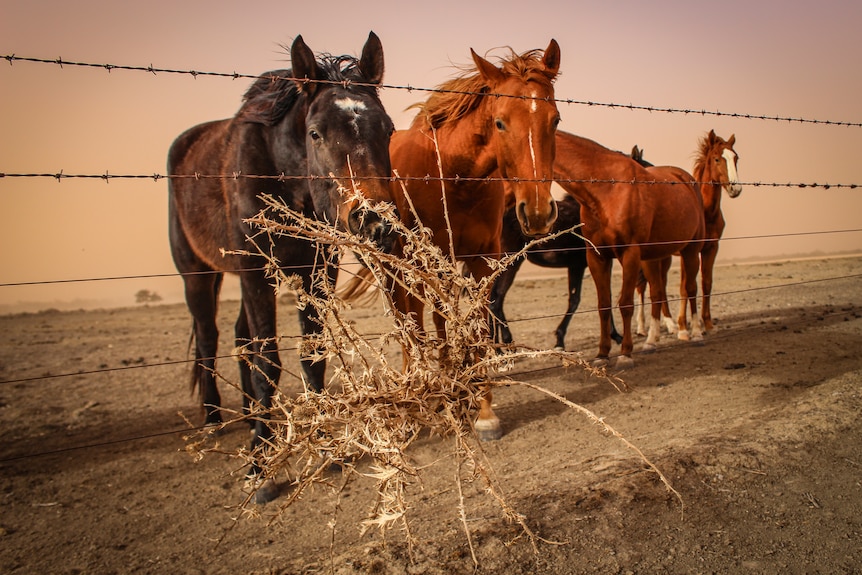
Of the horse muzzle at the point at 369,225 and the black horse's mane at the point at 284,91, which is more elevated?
the black horse's mane at the point at 284,91

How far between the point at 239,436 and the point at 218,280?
1356 mm

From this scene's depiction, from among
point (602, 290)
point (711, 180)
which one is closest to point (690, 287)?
point (711, 180)

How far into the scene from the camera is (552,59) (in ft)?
11.8

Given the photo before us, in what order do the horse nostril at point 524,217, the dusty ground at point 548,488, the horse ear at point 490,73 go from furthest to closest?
the horse ear at point 490,73
the horse nostril at point 524,217
the dusty ground at point 548,488

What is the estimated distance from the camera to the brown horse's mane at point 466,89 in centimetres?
348

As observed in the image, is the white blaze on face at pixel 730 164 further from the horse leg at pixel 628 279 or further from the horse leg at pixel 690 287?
the horse leg at pixel 628 279

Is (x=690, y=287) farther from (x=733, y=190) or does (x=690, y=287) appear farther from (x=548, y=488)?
(x=548, y=488)

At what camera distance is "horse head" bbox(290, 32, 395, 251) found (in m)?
2.62

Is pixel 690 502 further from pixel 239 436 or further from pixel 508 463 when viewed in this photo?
pixel 239 436

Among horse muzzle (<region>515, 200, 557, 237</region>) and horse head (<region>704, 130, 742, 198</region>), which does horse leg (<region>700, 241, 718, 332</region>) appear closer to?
horse head (<region>704, 130, 742, 198</region>)

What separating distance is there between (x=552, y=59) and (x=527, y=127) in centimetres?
68

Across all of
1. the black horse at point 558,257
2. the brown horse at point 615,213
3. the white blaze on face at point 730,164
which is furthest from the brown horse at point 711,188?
the brown horse at point 615,213

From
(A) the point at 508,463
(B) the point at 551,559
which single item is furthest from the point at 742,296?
(B) the point at 551,559

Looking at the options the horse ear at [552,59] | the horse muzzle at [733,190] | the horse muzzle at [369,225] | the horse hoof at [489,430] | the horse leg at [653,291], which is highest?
the horse ear at [552,59]
